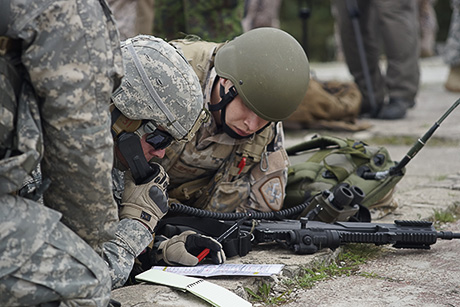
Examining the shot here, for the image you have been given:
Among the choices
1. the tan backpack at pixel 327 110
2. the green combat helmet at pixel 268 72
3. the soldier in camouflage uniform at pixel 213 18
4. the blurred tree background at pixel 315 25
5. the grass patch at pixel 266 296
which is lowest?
the blurred tree background at pixel 315 25

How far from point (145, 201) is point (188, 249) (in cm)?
25

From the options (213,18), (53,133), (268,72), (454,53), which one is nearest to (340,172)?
(268,72)

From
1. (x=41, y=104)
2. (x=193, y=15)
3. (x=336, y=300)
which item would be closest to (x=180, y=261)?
(x=336, y=300)

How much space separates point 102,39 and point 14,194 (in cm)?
48

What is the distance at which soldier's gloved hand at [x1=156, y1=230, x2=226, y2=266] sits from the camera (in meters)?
2.73

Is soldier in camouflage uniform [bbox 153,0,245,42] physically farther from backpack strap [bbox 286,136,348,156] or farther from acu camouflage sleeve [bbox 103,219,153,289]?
acu camouflage sleeve [bbox 103,219,153,289]

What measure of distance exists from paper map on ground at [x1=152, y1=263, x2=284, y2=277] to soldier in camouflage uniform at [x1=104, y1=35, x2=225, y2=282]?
0.04 m

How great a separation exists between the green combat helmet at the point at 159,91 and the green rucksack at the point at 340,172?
3.89 ft

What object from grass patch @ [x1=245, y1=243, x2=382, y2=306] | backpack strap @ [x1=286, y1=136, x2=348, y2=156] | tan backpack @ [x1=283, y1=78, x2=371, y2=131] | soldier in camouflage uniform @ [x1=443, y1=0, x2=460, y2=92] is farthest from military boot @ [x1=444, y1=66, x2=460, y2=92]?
grass patch @ [x1=245, y1=243, x2=382, y2=306]

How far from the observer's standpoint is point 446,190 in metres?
4.32

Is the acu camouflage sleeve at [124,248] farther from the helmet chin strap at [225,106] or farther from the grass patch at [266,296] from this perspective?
the helmet chin strap at [225,106]

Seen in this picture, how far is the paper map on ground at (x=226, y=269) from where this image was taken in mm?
2628

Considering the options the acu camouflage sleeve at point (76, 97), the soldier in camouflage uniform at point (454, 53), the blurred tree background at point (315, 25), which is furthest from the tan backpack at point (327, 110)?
the blurred tree background at point (315, 25)

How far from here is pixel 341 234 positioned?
303 cm
